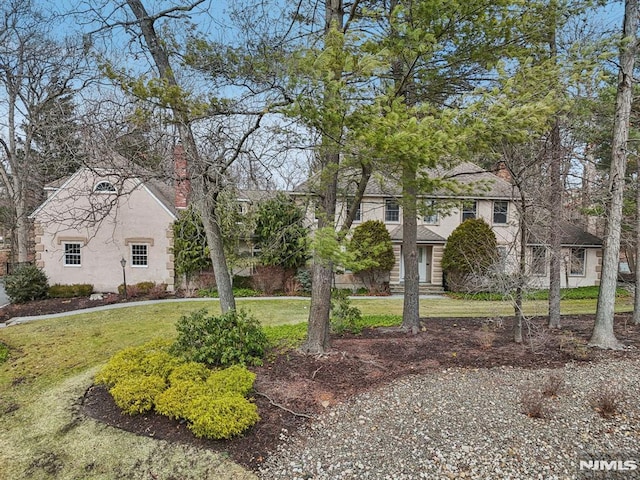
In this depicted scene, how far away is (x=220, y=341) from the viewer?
5.72 m

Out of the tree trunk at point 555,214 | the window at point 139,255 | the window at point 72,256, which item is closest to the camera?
the tree trunk at point 555,214

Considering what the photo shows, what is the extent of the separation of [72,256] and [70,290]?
1569 millimetres

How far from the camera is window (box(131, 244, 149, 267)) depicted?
15578mm

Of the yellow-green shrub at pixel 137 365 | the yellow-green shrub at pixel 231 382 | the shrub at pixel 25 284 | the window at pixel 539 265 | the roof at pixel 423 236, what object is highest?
the roof at pixel 423 236

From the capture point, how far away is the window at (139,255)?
15.6 meters

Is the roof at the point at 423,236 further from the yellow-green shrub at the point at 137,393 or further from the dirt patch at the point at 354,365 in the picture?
the yellow-green shrub at the point at 137,393

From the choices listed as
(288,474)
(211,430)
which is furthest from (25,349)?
(288,474)

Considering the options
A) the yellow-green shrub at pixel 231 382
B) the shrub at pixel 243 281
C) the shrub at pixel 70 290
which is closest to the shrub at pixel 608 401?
the yellow-green shrub at pixel 231 382

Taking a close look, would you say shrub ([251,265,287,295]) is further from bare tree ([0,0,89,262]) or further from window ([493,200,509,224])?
window ([493,200,509,224])

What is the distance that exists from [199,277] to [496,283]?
12519mm

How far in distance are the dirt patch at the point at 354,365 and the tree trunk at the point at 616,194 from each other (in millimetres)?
504

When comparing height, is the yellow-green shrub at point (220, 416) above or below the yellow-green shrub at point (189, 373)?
below

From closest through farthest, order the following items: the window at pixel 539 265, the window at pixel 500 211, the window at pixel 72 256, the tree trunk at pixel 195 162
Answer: the tree trunk at pixel 195 162, the window at pixel 539 265, the window at pixel 72 256, the window at pixel 500 211

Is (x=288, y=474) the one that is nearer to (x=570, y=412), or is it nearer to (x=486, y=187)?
(x=570, y=412)
